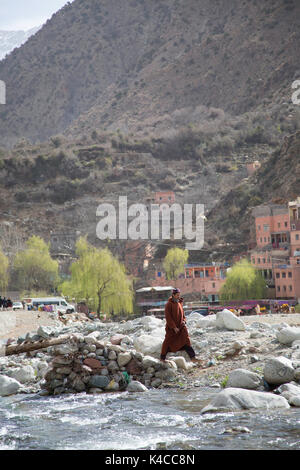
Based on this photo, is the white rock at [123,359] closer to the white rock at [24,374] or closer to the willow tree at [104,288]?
the white rock at [24,374]

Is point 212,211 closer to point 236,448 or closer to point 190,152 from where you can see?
point 190,152

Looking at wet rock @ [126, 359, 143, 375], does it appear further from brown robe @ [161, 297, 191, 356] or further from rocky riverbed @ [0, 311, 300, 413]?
brown robe @ [161, 297, 191, 356]

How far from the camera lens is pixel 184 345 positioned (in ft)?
37.8

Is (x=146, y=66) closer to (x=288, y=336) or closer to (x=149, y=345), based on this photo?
(x=149, y=345)

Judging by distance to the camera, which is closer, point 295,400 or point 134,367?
point 295,400

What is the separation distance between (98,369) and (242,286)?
1362 inches

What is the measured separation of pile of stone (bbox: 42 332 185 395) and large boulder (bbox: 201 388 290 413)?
2.52 metres

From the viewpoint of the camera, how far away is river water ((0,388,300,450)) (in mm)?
6977

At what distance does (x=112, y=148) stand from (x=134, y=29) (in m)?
81.0

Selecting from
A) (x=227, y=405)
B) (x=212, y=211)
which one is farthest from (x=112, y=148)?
(x=227, y=405)

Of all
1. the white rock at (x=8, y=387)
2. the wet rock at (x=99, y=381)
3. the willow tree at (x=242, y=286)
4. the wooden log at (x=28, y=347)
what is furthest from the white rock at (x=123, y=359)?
the willow tree at (x=242, y=286)

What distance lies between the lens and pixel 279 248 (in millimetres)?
50219

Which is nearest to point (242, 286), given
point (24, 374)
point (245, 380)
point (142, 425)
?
point (24, 374)

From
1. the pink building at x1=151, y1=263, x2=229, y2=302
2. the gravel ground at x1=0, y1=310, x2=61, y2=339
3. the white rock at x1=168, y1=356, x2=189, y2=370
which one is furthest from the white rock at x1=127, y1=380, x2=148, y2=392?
the pink building at x1=151, y1=263, x2=229, y2=302
